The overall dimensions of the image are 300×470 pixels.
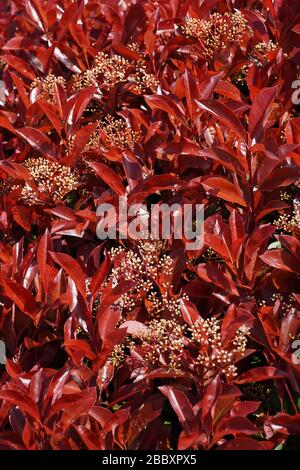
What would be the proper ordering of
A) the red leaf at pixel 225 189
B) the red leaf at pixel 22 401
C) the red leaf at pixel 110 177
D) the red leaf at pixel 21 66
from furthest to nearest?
the red leaf at pixel 21 66 → the red leaf at pixel 110 177 → the red leaf at pixel 225 189 → the red leaf at pixel 22 401

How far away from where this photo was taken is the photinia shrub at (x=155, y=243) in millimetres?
1806

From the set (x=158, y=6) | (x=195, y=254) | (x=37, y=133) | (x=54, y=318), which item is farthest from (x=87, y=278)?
(x=158, y=6)

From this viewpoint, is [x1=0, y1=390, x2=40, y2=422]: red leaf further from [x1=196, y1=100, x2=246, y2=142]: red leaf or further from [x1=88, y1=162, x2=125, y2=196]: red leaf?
[x1=196, y1=100, x2=246, y2=142]: red leaf

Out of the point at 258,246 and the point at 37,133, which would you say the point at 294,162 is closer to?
the point at 258,246

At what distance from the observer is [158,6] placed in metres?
3.00

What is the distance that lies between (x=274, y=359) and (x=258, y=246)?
0.33 m

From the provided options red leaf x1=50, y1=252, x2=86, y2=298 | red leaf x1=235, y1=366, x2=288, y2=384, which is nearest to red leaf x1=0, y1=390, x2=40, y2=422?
red leaf x1=50, y1=252, x2=86, y2=298
